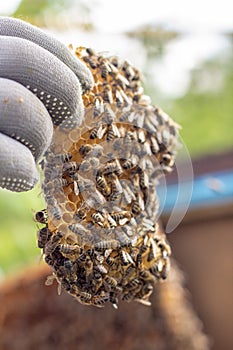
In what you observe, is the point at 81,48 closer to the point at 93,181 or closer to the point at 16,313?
the point at 93,181

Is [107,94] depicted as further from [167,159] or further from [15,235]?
[15,235]

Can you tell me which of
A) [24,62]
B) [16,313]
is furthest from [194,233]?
[24,62]

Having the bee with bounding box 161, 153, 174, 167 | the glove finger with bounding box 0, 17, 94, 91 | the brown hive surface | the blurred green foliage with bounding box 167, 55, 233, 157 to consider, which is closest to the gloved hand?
the glove finger with bounding box 0, 17, 94, 91

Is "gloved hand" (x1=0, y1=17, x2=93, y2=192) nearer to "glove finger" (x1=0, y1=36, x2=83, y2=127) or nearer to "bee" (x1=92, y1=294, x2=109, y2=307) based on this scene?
"glove finger" (x1=0, y1=36, x2=83, y2=127)

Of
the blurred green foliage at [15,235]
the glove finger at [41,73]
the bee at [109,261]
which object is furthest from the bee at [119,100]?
the blurred green foliage at [15,235]

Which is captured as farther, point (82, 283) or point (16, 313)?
point (16, 313)

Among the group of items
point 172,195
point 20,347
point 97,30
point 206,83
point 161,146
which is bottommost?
point 206,83
